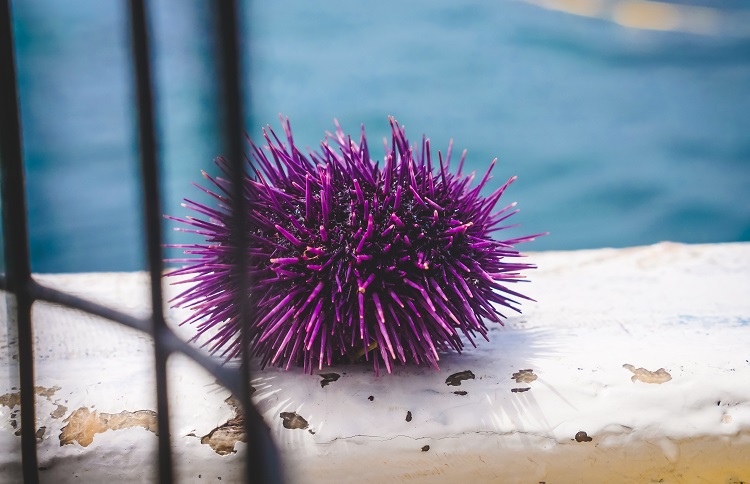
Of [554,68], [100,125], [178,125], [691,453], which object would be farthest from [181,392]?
[554,68]

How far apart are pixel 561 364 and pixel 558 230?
273cm

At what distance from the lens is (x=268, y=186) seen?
66 centimetres

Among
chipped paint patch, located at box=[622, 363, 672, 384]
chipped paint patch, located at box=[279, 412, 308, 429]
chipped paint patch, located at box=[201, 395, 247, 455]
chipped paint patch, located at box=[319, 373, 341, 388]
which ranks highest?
chipped paint patch, located at box=[319, 373, 341, 388]

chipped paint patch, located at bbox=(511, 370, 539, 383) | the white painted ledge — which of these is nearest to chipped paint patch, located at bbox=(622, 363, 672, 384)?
the white painted ledge

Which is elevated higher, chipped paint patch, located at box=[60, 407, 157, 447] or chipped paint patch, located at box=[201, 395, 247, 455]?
chipped paint patch, located at box=[60, 407, 157, 447]

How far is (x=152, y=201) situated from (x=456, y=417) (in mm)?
398

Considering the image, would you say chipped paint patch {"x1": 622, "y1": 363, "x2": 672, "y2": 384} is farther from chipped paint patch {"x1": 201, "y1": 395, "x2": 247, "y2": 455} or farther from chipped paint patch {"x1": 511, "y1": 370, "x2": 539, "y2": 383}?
chipped paint patch {"x1": 201, "y1": 395, "x2": 247, "y2": 455}

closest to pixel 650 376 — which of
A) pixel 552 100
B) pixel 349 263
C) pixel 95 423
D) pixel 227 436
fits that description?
pixel 349 263

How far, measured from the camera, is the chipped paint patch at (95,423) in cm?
61

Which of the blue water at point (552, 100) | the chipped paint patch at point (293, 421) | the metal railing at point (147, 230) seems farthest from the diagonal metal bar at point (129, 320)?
the blue water at point (552, 100)

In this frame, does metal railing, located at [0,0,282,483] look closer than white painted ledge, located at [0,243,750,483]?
Yes

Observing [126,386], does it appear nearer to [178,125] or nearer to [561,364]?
[561,364]

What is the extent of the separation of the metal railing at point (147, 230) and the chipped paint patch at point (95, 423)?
0.15 m

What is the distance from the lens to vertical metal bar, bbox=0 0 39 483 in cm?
44
